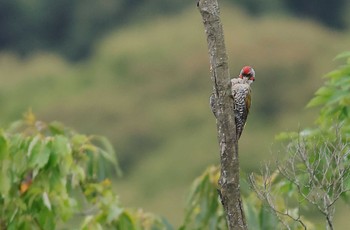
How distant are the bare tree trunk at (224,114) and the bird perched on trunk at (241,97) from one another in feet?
0.15

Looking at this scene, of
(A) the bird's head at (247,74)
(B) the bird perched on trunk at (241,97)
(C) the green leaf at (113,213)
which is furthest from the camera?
(C) the green leaf at (113,213)

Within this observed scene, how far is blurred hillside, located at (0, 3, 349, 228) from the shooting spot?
3197 centimetres

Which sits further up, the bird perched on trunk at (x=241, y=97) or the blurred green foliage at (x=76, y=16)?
the blurred green foliage at (x=76, y=16)

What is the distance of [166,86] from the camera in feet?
127

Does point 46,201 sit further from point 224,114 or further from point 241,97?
point 224,114

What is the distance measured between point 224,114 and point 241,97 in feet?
1.22

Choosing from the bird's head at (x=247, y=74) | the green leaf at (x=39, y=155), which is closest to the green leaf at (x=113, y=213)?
the green leaf at (x=39, y=155)

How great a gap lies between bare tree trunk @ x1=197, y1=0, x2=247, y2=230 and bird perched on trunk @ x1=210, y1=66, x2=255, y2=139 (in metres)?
0.05

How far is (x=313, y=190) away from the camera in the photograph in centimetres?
449

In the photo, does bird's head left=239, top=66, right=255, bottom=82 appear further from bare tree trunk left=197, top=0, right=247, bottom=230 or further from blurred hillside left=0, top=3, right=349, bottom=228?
Answer: blurred hillside left=0, top=3, right=349, bottom=228

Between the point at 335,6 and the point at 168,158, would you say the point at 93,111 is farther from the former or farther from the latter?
the point at 335,6

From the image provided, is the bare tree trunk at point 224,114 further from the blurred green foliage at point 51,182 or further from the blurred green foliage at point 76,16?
the blurred green foliage at point 76,16

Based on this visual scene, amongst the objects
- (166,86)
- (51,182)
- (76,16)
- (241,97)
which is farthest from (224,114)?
(76,16)

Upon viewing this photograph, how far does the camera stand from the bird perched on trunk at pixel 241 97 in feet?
14.2
